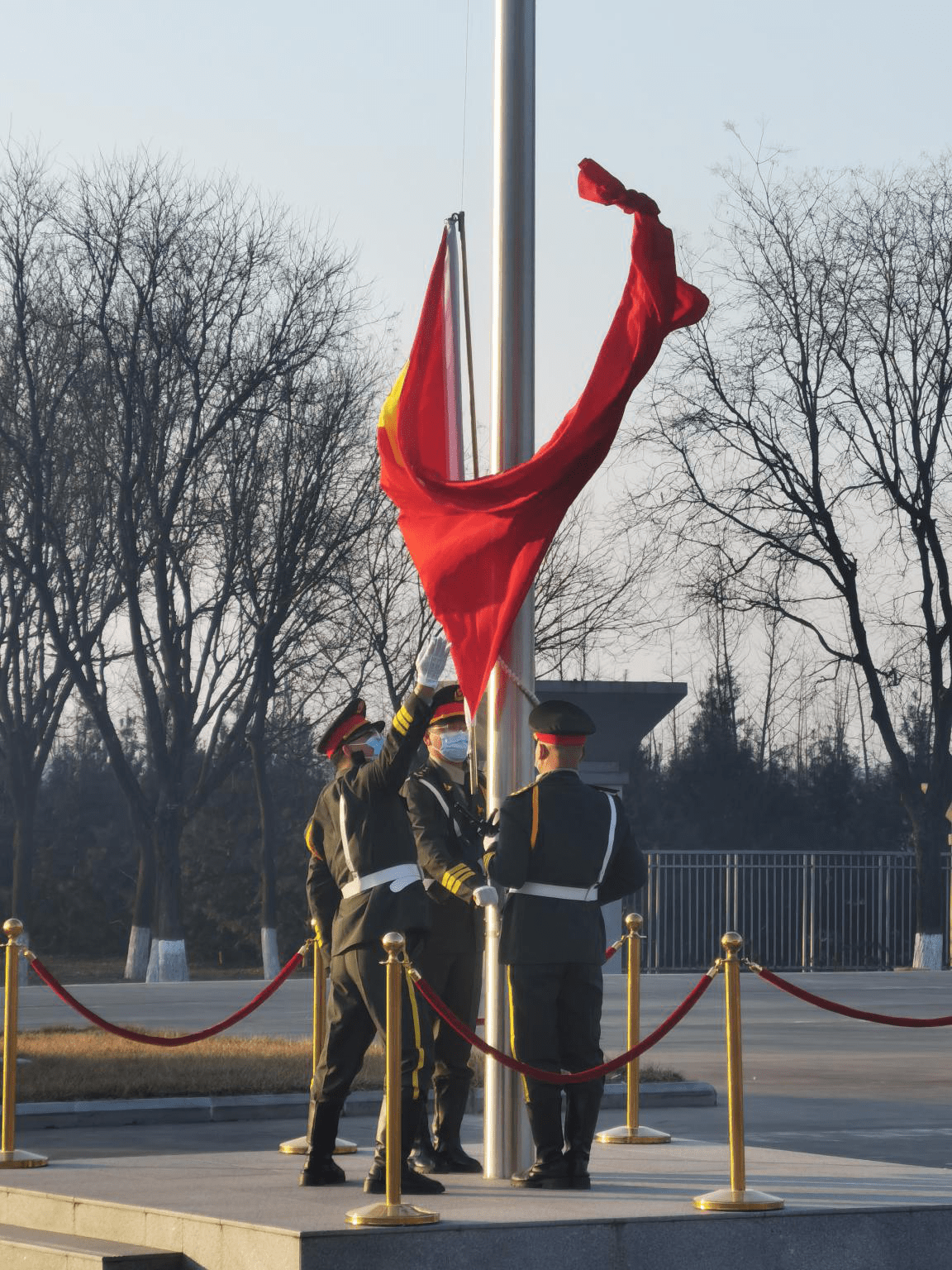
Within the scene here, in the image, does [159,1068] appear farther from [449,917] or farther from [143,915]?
[143,915]

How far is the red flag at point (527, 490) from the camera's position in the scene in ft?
28.7

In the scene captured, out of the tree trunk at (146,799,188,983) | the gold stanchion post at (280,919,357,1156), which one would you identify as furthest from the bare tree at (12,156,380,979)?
the gold stanchion post at (280,919,357,1156)

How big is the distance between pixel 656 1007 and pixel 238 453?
41.2 feet

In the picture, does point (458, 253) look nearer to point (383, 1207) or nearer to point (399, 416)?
point (399, 416)

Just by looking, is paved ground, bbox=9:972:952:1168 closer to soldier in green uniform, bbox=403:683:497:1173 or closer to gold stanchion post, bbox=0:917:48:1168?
gold stanchion post, bbox=0:917:48:1168

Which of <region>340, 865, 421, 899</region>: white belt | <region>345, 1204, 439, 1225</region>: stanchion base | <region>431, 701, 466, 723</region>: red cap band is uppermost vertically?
<region>431, 701, 466, 723</region>: red cap band

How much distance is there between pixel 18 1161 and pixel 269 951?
25.7 meters

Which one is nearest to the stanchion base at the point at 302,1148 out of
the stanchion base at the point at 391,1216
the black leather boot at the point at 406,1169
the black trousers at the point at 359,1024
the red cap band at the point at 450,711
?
the black trousers at the point at 359,1024

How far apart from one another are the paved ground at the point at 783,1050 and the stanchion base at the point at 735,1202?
3233mm

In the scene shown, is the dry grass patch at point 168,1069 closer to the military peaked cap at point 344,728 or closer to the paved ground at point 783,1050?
the paved ground at point 783,1050

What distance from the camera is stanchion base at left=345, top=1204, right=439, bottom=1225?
23.3 ft

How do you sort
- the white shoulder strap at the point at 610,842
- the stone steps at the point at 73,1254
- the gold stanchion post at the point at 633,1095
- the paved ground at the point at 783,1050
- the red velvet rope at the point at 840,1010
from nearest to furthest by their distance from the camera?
the stone steps at the point at 73,1254 → the red velvet rope at the point at 840,1010 → the white shoulder strap at the point at 610,842 → the gold stanchion post at the point at 633,1095 → the paved ground at the point at 783,1050

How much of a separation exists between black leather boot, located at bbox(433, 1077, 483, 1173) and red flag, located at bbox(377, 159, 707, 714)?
1.75 m

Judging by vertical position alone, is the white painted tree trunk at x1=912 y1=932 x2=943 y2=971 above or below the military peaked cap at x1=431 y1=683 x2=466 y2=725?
below
